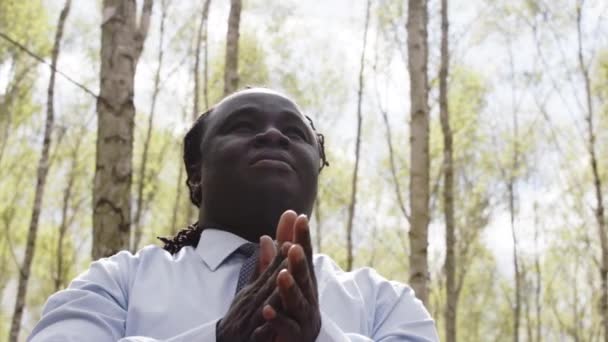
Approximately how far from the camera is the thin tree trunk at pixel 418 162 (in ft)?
18.4

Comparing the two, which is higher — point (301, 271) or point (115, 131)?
point (115, 131)

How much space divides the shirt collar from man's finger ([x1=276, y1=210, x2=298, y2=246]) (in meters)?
0.42

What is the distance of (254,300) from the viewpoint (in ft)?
3.66

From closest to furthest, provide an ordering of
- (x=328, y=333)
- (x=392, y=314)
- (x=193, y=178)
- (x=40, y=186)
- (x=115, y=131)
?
1. (x=328, y=333)
2. (x=392, y=314)
3. (x=193, y=178)
4. (x=115, y=131)
5. (x=40, y=186)

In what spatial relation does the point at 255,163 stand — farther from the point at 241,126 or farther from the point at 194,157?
the point at 194,157

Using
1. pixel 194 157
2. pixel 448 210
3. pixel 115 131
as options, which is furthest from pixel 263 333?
pixel 448 210

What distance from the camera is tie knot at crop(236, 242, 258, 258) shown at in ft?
5.12

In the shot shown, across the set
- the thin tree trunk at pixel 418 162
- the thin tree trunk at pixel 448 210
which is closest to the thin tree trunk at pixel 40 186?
the thin tree trunk at pixel 418 162

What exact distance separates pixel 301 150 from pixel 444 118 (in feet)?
21.3

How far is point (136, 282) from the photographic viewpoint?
4.83 ft

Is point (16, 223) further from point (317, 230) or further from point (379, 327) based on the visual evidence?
point (379, 327)

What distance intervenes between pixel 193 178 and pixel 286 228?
0.69m

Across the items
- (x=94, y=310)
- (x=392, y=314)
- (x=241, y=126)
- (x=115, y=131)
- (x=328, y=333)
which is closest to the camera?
(x=328, y=333)

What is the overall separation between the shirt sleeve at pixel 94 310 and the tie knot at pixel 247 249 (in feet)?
0.80
